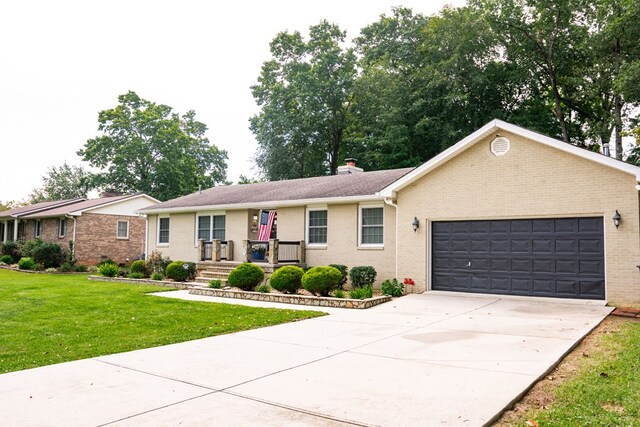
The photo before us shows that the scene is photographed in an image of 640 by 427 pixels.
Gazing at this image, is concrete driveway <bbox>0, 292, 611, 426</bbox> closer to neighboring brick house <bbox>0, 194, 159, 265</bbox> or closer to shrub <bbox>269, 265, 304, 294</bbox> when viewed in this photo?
shrub <bbox>269, 265, 304, 294</bbox>

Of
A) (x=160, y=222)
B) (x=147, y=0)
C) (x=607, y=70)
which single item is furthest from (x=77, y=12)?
(x=607, y=70)

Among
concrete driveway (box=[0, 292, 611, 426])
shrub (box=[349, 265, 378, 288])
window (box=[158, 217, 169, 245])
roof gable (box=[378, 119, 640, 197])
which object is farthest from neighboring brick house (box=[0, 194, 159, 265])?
concrete driveway (box=[0, 292, 611, 426])

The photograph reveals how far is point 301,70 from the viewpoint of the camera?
40094 millimetres

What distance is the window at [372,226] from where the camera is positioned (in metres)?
16.1

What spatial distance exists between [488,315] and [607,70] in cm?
2298

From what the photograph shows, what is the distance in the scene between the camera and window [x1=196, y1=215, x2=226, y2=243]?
20.9 m

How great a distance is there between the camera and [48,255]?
24.8 meters

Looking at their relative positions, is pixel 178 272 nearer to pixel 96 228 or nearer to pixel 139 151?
pixel 96 228

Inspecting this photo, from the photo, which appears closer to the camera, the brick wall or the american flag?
the american flag

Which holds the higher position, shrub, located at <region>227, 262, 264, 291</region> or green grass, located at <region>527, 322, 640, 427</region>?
shrub, located at <region>227, 262, 264, 291</region>

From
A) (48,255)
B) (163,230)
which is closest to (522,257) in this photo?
(163,230)

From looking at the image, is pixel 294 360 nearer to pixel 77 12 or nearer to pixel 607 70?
pixel 77 12

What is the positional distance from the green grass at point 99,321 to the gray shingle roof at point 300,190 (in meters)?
6.35

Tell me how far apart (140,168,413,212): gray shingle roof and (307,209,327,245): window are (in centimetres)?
74
